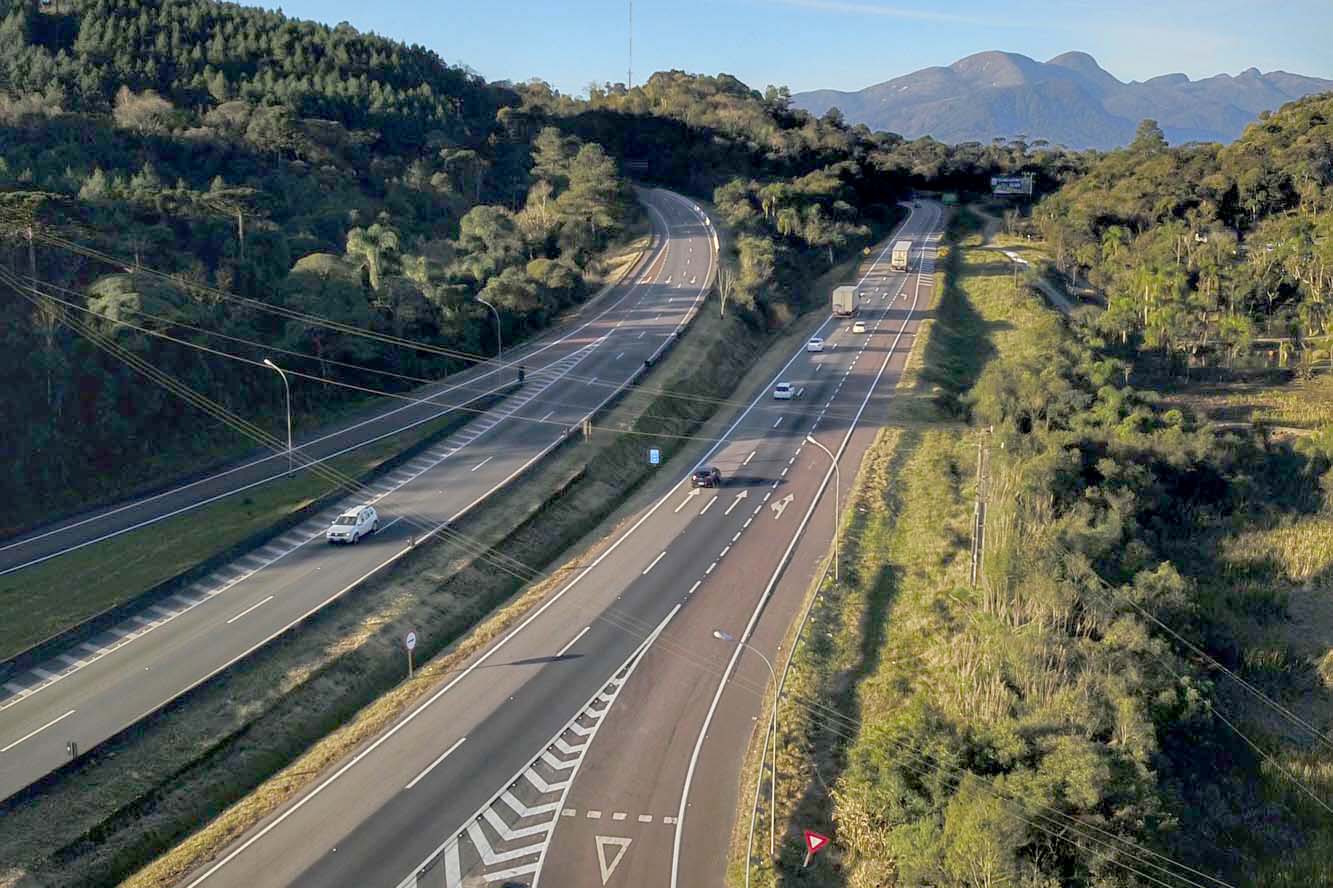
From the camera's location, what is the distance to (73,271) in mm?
53031

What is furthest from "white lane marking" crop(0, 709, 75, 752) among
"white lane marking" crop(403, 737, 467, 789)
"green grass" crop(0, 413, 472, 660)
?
"white lane marking" crop(403, 737, 467, 789)

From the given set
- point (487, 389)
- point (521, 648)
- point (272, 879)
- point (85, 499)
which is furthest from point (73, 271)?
point (272, 879)

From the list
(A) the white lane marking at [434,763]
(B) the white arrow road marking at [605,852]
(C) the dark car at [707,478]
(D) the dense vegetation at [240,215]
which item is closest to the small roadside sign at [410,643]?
(A) the white lane marking at [434,763]

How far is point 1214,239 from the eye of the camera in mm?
96312

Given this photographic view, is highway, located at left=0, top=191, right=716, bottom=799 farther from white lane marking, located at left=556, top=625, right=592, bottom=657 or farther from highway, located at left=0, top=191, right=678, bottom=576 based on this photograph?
white lane marking, located at left=556, top=625, right=592, bottom=657

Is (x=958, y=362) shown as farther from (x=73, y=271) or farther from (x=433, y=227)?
(x=73, y=271)

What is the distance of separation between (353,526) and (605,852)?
2093cm

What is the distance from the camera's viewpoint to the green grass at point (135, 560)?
111ft

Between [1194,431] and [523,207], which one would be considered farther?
[523,207]

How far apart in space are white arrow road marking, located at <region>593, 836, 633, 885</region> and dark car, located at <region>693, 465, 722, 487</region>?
25717 millimetres

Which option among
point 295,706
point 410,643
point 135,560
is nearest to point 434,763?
point 410,643

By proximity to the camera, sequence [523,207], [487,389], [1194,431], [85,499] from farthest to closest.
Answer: [523,207] → [487,389] → [1194,431] → [85,499]

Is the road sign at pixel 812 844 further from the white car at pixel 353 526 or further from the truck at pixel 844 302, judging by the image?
the truck at pixel 844 302

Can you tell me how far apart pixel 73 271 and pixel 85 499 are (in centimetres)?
1468
